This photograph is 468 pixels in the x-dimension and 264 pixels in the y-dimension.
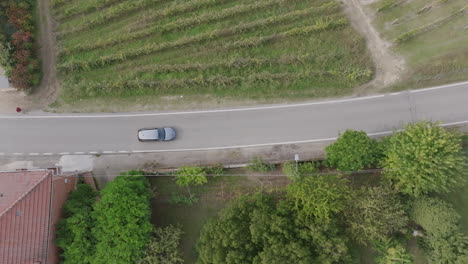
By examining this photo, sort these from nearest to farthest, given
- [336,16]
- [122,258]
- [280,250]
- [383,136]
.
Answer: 1. [280,250]
2. [122,258]
3. [383,136]
4. [336,16]

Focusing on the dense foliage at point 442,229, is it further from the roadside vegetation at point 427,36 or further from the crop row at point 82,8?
the crop row at point 82,8

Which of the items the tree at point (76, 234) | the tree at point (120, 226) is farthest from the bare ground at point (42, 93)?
the tree at point (120, 226)

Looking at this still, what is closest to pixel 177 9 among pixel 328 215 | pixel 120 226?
pixel 120 226

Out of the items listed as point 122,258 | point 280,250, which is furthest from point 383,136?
point 122,258

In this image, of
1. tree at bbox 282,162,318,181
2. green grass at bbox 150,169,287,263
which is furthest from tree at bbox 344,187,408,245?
green grass at bbox 150,169,287,263

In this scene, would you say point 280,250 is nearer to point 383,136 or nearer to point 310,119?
point 310,119

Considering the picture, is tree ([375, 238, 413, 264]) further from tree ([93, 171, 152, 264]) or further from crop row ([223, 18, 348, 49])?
crop row ([223, 18, 348, 49])
